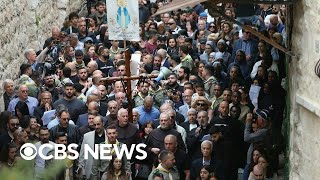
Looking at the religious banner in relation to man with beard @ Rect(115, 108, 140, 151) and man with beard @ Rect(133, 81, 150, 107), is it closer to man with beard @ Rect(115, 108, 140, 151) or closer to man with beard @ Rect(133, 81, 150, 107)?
man with beard @ Rect(133, 81, 150, 107)

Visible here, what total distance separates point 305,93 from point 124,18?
454 cm

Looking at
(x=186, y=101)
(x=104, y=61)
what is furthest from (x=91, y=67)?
(x=186, y=101)

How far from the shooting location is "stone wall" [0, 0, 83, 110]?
1345 cm

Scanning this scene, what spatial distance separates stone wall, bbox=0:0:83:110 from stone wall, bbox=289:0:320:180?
642cm

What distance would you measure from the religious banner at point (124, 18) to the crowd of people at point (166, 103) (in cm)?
53

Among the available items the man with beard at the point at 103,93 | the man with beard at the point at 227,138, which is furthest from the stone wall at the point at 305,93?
the man with beard at the point at 103,93

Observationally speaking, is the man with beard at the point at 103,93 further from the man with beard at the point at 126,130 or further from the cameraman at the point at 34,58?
the cameraman at the point at 34,58

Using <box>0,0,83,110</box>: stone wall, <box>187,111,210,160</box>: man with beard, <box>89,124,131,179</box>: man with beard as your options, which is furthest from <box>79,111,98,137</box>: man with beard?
<box>0,0,83,110</box>: stone wall

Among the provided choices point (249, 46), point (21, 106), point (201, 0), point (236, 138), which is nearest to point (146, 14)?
point (249, 46)

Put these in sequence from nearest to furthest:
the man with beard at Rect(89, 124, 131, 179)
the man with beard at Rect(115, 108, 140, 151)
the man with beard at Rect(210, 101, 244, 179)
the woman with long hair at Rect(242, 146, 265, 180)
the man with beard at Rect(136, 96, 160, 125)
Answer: the woman with long hair at Rect(242, 146, 265, 180) → the man with beard at Rect(89, 124, 131, 179) → the man with beard at Rect(210, 101, 244, 179) → the man with beard at Rect(115, 108, 140, 151) → the man with beard at Rect(136, 96, 160, 125)

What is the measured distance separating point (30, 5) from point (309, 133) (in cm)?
998

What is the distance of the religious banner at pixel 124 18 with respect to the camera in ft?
35.0

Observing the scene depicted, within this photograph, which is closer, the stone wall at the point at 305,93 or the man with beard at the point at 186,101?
the stone wall at the point at 305,93

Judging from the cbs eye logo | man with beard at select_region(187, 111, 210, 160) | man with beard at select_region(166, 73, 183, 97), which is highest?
the cbs eye logo
